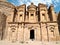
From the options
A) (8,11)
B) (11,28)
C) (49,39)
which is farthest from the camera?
(8,11)

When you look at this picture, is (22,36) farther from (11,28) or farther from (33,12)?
(33,12)

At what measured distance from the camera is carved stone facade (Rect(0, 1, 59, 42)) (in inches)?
1070

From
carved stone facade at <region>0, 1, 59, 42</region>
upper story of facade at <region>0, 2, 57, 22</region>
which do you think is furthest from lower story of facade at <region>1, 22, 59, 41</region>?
upper story of facade at <region>0, 2, 57, 22</region>

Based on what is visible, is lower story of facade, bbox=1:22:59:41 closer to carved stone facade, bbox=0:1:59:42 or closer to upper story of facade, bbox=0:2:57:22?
carved stone facade, bbox=0:1:59:42

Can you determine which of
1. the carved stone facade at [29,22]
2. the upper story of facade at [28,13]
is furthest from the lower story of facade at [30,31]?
the upper story of facade at [28,13]

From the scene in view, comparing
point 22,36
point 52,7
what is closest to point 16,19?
point 22,36

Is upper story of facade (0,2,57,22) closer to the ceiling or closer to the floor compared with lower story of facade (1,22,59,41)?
closer to the ceiling

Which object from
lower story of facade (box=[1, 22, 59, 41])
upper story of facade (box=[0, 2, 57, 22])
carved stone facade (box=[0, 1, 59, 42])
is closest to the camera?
lower story of facade (box=[1, 22, 59, 41])

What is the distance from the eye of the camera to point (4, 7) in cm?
3025

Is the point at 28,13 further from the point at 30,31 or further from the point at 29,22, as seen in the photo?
the point at 30,31

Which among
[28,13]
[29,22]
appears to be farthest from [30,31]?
[28,13]

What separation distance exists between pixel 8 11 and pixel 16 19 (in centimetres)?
222

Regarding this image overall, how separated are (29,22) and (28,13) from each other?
3.25m

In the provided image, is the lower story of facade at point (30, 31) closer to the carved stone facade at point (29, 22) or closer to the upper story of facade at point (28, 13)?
the carved stone facade at point (29, 22)
